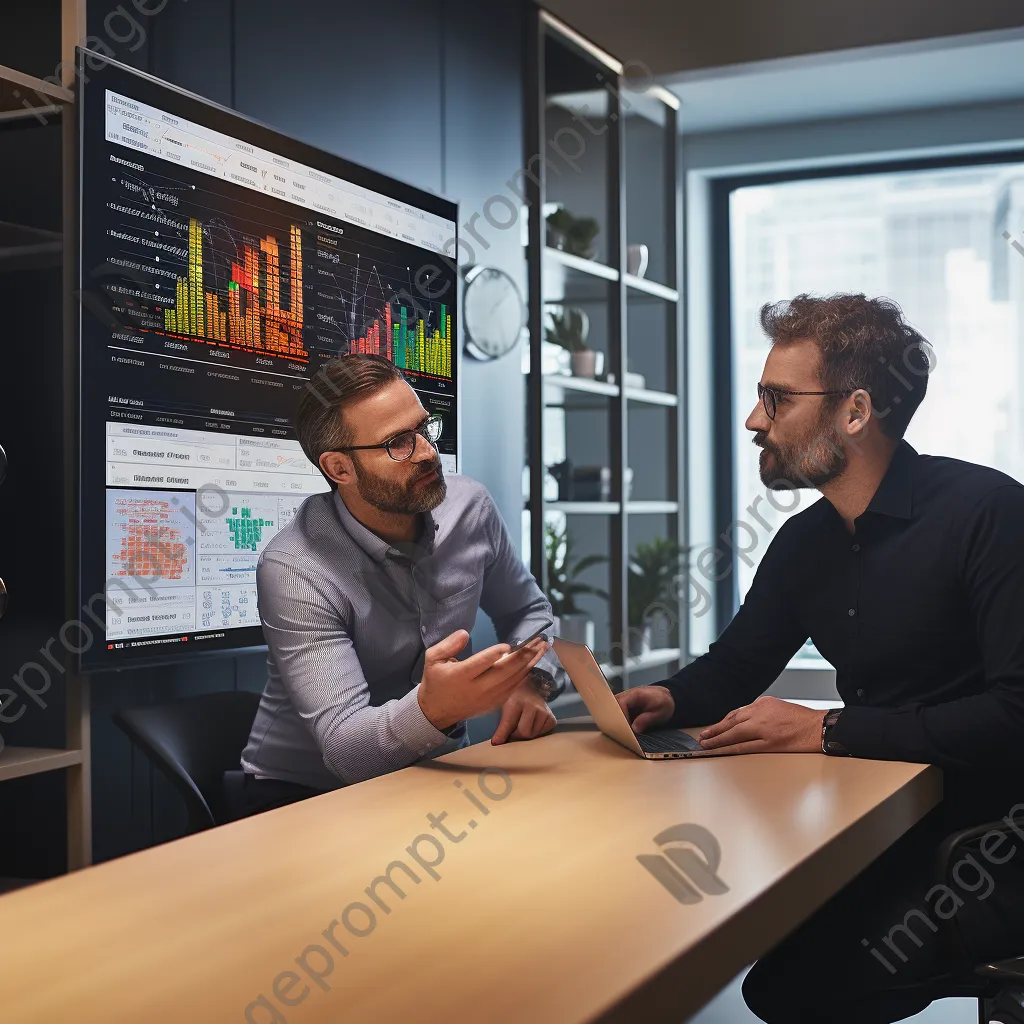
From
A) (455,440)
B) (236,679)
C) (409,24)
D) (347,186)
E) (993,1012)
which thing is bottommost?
(993,1012)

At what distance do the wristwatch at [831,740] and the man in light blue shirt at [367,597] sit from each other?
472 millimetres

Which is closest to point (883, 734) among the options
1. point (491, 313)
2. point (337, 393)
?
point (337, 393)

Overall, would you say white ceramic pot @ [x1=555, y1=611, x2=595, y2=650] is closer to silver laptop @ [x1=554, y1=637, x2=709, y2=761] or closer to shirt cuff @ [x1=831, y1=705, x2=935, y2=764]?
silver laptop @ [x1=554, y1=637, x2=709, y2=761]

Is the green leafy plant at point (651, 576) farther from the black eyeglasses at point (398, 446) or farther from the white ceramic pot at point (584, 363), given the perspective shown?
the black eyeglasses at point (398, 446)

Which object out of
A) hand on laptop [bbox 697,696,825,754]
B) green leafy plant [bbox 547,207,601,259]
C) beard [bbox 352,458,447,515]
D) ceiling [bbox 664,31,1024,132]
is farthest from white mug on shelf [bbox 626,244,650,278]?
hand on laptop [bbox 697,696,825,754]

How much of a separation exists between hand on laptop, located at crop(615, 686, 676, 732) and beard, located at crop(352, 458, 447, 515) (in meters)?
0.58

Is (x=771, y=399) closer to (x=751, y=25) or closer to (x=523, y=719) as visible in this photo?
(x=523, y=719)

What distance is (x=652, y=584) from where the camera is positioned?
203 inches

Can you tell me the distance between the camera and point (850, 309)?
2191mm

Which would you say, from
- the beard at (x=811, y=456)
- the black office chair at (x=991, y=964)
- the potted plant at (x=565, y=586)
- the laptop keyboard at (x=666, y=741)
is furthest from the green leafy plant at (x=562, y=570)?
the black office chair at (x=991, y=964)

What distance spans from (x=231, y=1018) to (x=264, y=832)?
0.55m

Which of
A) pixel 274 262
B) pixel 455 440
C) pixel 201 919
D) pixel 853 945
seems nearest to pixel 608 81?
pixel 455 440

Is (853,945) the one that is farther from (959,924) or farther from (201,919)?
(201,919)

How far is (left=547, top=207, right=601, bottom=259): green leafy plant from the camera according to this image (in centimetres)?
464
